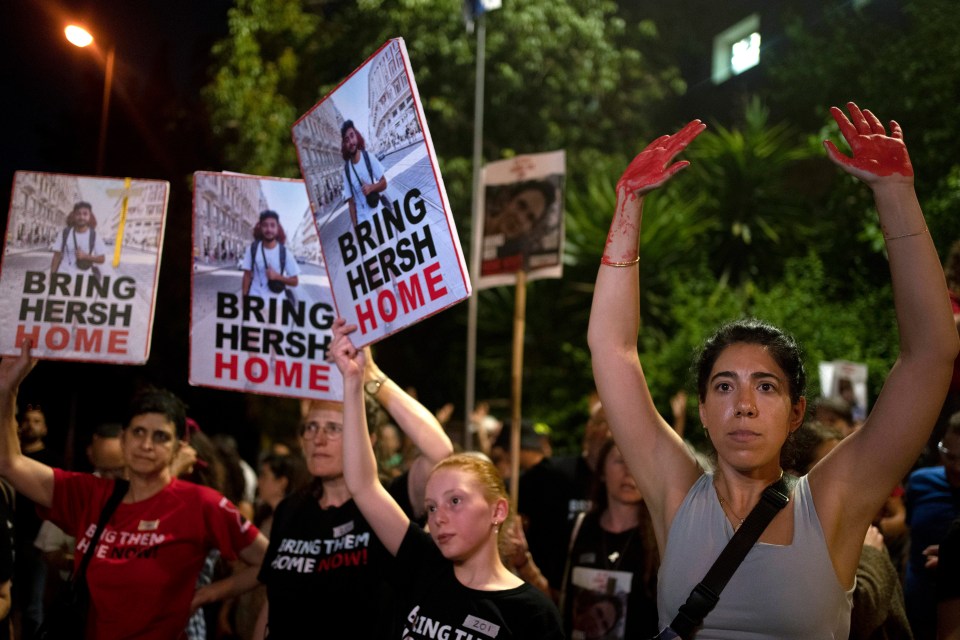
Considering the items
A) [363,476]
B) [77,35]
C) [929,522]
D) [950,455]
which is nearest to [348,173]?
[363,476]

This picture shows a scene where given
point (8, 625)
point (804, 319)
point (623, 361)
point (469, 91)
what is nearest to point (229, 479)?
point (8, 625)

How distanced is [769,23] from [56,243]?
2031 cm

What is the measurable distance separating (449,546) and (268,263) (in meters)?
1.66

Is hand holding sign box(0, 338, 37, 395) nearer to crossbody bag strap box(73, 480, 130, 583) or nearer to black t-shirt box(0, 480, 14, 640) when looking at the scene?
black t-shirt box(0, 480, 14, 640)

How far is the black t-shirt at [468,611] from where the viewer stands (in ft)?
10.1

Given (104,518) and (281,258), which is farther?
(281,258)

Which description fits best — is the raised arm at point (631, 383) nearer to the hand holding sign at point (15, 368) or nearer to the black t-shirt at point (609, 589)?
the black t-shirt at point (609, 589)

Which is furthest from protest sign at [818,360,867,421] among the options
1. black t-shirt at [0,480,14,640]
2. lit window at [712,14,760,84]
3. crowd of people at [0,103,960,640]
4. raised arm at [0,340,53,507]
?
lit window at [712,14,760,84]

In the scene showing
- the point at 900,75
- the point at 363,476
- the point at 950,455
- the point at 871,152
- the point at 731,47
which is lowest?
the point at 363,476

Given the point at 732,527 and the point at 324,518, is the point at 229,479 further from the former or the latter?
the point at 732,527

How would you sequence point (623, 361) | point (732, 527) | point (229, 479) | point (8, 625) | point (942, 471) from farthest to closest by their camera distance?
point (229, 479) → point (942, 471) → point (8, 625) → point (623, 361) → point (732, 527)

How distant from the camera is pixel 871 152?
237 centimetres

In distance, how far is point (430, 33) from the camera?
19.4m

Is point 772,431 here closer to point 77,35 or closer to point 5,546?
point 5,546
